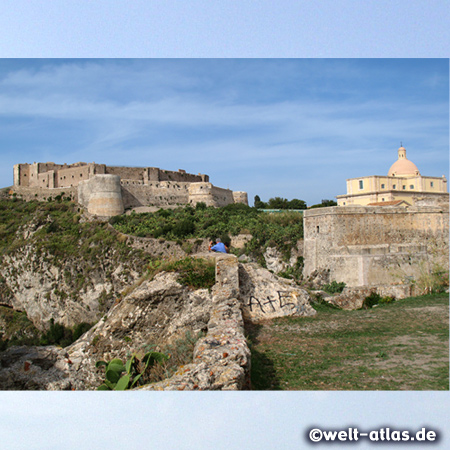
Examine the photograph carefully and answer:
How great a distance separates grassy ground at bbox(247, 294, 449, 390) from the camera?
3.62 metres

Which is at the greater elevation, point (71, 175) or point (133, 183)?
point (71, 175)

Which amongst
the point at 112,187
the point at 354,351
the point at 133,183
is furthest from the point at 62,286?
the point at 354,351

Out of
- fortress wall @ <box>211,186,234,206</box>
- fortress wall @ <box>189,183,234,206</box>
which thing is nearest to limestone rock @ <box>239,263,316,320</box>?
fortress wall @ <box>189,183,234,206</box>

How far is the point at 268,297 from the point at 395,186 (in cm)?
3463

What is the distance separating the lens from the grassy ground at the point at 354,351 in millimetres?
3623

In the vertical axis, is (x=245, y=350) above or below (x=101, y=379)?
above

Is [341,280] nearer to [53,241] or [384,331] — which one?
[384,331]

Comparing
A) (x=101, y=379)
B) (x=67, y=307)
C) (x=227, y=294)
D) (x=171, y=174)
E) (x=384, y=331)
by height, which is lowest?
(x=67, y=307)

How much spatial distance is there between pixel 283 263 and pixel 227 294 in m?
15.9

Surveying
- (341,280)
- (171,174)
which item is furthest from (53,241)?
(341,280)

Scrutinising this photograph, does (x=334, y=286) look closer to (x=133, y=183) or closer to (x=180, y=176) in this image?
(x=133, y=183)

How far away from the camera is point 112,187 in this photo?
3597 cm

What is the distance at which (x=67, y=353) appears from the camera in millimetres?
6297

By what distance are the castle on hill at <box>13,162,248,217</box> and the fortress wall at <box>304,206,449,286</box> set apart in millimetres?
22682
